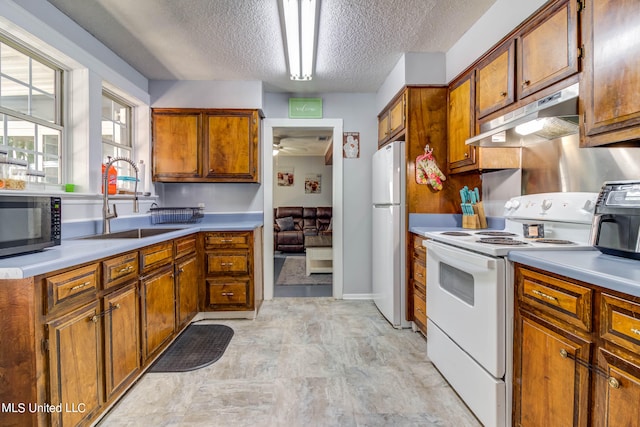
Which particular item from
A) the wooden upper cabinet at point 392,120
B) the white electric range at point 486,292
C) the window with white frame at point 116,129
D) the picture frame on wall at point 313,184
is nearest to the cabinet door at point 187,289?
the window with white frame at point 116,129

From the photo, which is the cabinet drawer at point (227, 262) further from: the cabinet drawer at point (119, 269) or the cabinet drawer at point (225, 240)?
the cabinet drawer at point (119, 269)

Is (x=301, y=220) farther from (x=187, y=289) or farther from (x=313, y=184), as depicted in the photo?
(x=187, y=289)

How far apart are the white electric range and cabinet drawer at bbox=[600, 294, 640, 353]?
458mm

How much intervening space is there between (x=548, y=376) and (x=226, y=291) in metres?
2.51

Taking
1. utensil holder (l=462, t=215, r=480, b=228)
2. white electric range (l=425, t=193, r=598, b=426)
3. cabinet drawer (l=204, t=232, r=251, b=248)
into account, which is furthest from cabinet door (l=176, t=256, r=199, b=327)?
utensil holder (l=462, t=215, r=480, b=228)

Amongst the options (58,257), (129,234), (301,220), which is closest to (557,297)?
(58,257)

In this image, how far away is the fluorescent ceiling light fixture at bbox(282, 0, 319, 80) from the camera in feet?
6.35

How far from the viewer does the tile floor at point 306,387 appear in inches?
64.1

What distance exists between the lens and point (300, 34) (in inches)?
88.4

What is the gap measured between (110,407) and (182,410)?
37 centimetres

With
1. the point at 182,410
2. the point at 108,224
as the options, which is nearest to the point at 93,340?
the point at 182,410

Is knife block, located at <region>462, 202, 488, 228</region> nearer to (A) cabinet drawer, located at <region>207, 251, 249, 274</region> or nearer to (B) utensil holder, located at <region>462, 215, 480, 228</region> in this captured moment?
(B) utensil holder, located at <region>462, 215, 480, 228</region>

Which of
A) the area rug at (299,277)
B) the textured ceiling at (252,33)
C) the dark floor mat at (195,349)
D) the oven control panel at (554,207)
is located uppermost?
the textured ceiling at (252,33)

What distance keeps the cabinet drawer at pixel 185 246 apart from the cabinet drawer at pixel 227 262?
0.20 meters
